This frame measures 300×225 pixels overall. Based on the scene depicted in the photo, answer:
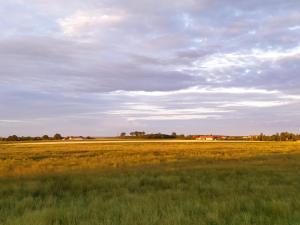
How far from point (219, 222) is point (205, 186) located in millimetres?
6101

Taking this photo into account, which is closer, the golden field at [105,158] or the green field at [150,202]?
the green field at [150,202]

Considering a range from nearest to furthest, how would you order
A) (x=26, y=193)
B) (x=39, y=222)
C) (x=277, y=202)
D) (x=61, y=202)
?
(x=39, y=222), (x=277, y=202), (x=61, y=202), (x=26, y=193)

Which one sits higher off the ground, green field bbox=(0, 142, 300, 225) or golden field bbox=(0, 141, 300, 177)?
golden field bbox=(0, 141, 300, 177)

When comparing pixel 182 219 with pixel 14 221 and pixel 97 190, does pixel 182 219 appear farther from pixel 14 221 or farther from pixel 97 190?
pixel 97 190

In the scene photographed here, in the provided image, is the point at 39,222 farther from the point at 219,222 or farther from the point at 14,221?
the point at 219,222

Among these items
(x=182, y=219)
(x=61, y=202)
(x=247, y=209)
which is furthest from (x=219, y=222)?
(x=61, y=202)

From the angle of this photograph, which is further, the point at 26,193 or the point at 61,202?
the point at 26,193

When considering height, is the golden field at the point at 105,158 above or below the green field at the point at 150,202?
above

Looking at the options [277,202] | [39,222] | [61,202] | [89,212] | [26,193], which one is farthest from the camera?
Result: [26,193]

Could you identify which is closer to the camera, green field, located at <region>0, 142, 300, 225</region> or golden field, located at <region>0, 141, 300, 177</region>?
green field, located at <region>0, 142, 300, 225</region>

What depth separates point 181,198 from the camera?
478 inches

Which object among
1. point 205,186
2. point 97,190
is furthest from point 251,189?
point 97,190

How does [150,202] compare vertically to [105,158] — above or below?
below

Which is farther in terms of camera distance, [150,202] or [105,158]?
[105,158]
